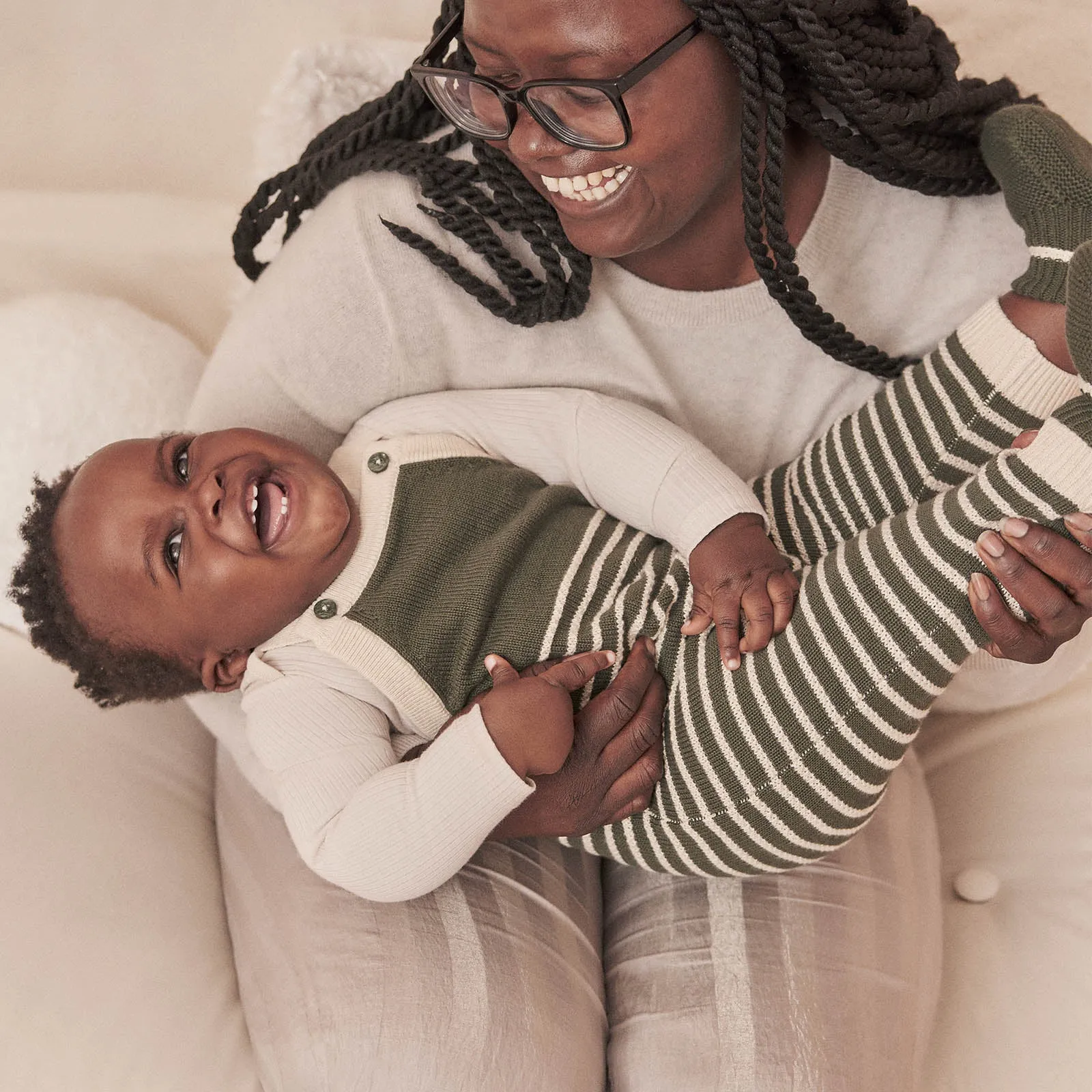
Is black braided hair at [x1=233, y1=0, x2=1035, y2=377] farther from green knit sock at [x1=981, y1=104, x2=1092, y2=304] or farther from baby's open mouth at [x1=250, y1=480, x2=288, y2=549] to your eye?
baby's open mouth at [x1=250, y1=480, x2=288, y2=549]

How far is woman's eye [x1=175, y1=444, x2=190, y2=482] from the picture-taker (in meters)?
1.27

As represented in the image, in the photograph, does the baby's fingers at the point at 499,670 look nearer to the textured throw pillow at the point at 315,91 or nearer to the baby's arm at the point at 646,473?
the baby's arm at the point at 646,473

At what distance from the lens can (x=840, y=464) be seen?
1279 mm

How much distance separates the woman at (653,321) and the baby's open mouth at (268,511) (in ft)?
0.50

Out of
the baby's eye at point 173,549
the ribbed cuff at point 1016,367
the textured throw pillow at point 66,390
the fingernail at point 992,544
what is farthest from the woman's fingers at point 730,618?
the textured throw pillow at point 66,390

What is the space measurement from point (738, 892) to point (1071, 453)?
0.59 m

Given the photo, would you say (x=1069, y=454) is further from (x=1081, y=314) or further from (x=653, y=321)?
(x=653, y=321)

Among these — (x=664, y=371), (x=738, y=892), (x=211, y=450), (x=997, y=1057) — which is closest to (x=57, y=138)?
(x=211, y=450)

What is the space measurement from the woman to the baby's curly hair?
0.22 m

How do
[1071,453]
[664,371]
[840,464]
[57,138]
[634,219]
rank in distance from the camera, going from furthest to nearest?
[57,138]
[664,371]
[840,464]
[634,219]
[1071,453]

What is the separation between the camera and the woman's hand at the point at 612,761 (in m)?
1.17

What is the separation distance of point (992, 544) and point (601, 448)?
18.6 inches

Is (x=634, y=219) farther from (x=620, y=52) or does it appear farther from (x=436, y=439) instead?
(x=436, y=439)

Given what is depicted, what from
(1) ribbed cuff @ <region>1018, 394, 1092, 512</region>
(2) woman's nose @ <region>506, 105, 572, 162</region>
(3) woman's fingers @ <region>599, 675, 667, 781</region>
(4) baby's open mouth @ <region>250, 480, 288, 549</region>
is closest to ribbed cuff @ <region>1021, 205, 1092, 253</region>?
(1) ribbed cuff @ <region>1018, 394, 1092, 512</region>
